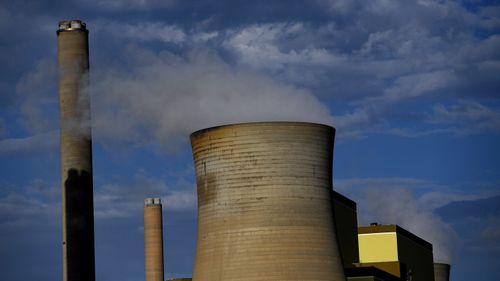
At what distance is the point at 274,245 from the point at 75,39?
308 inches

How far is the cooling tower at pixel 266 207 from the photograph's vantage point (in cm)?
2783

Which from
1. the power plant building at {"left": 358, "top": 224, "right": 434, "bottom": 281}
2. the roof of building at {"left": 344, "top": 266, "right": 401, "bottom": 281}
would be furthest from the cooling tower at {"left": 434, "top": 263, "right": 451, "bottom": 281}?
the roof of building at {"left": 344, "top": 266, "right": 401, "bottom": 281}

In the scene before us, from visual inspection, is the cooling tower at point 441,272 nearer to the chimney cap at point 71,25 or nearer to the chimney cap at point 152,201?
the chimney cap at point 152,201

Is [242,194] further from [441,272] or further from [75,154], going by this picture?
[441,272]

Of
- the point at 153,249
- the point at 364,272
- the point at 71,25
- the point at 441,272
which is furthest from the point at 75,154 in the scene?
the point at 441,272

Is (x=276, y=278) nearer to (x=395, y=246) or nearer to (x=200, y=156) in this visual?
(x=200, y=156)

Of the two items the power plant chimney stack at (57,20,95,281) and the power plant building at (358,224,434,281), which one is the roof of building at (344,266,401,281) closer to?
the power plant building at (358,224,434,281)

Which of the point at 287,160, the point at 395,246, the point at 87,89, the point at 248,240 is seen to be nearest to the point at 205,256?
the point at 248,240

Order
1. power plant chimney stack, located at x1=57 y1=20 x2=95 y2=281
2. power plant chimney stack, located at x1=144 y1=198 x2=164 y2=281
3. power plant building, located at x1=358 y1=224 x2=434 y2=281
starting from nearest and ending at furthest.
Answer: power plant chimney stack, located at x1=57 y1=20 x2=95 y2=281 → power plant building, located at x1=358 y1=224 x2=434 y2=281 → power plant chimney stack, located at x1=144 y1=198 x2=164 y2=281

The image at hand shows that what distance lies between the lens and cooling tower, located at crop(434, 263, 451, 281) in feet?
179

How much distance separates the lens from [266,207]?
27938 mm

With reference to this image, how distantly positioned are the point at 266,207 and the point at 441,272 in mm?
29301

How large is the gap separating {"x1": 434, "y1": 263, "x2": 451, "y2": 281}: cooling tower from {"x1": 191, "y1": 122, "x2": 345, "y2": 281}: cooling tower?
2719 centimetres

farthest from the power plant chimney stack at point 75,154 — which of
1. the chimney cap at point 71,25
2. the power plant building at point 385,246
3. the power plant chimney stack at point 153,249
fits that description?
the power plant chimney stack at point 153,249
